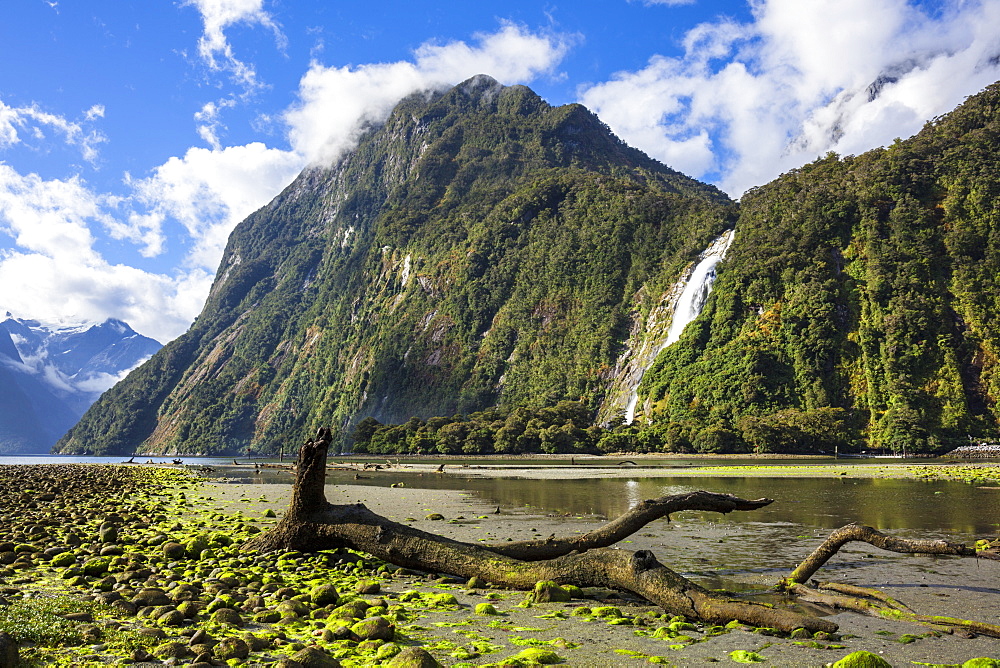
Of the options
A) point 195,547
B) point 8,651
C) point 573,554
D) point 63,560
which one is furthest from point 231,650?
point 195,547

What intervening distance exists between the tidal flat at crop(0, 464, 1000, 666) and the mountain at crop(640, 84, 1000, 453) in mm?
73551

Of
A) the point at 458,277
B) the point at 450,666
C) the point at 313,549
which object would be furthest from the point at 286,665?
the point at 458,277

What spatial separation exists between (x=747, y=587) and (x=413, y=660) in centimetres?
570

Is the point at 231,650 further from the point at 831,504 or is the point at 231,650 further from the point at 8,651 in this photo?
the point at 831,504

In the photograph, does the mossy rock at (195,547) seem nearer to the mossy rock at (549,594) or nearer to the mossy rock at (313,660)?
the mossy rock at (549,594)

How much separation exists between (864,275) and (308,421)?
13985cm

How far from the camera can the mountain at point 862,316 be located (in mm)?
78062

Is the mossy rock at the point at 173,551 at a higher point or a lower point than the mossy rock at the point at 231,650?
lower

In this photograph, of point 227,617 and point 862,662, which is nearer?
point 862,662

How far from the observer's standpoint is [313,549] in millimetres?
11094

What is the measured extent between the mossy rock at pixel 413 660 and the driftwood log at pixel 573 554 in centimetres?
342

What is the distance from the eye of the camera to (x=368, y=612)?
737 centimetres

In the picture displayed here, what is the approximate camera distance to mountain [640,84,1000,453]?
78.1m

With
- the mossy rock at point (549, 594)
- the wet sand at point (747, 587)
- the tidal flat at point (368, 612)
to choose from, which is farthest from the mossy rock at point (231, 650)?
the mossy rock at point (549, 594)
